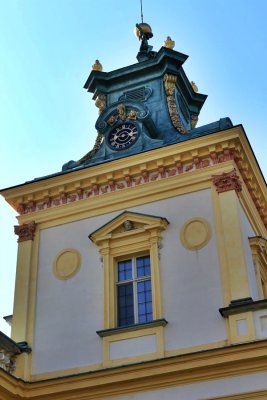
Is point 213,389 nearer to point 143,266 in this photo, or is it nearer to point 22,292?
point 143,266

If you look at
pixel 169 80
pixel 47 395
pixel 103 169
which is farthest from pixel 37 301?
pixel 169 80

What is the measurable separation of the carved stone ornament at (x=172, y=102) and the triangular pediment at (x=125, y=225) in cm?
312

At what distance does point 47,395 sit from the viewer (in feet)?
51.3

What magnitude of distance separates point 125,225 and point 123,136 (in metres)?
3.11

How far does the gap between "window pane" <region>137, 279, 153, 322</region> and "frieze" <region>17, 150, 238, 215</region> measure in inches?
107

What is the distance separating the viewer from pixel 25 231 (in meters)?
18.4

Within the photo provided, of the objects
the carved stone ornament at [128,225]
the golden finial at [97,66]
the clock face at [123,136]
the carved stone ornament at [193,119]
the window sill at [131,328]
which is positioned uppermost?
the golden finial at [97,66]

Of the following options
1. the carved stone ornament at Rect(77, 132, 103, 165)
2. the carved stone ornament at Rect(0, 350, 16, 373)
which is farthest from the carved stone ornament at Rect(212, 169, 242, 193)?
the carved stone ornament at Rect(0, 350, 16, 373)

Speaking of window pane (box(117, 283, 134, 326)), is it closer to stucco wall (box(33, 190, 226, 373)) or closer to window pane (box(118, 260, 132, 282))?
window pane (box(118, 260, 132, 282))

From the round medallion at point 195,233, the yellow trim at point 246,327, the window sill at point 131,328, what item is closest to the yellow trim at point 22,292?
the window sill at point 131,328

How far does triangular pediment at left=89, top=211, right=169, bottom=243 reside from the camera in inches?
670

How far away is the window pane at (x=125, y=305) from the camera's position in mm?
16375

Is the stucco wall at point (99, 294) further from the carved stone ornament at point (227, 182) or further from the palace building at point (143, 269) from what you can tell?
the carved stone ornament at point (227, 182)

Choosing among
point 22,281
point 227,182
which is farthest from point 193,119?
point 22,281
